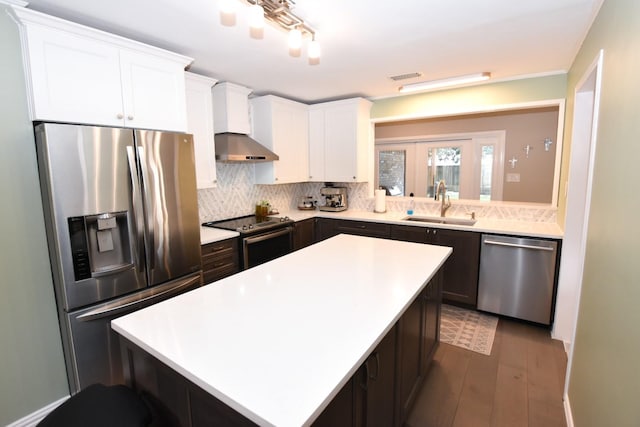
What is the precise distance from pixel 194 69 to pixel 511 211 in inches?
141

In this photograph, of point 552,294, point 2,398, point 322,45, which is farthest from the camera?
point 552,294

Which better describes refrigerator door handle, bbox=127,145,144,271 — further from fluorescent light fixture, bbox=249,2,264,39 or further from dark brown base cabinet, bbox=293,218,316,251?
dark brown base cabinet, bbox=293,218,316,251

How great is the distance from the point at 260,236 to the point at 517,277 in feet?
8.30

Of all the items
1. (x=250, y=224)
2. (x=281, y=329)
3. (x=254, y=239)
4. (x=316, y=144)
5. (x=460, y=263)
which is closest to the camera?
(x=281, y=329)

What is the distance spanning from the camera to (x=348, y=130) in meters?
4.05

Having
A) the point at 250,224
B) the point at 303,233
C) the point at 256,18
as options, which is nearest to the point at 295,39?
the point at 256,18

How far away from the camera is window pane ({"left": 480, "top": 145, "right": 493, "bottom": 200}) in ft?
18.1

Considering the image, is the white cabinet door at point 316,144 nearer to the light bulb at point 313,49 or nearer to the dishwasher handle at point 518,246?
the dishwasher handle at point 518,246

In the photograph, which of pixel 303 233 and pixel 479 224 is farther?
pixel 303 233

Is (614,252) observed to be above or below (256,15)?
below

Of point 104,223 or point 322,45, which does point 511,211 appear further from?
point 104,223

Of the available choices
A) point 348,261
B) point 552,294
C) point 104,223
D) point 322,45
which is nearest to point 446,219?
point 552,294

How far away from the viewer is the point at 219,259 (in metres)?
2.90

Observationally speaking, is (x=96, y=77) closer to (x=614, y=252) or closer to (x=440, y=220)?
(x=614, y=252)
